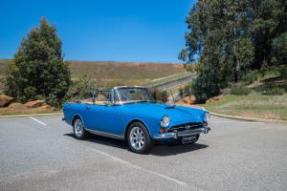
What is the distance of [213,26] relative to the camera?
31.8 metres

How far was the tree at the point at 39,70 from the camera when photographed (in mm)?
32781

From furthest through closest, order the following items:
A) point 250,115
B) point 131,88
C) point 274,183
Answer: point 250,115 → point 131,88 → point 274,183

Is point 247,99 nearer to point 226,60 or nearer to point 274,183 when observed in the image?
point 226,60

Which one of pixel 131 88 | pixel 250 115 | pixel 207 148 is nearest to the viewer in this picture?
pixel 207 148

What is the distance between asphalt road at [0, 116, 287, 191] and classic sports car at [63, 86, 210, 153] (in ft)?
1.30

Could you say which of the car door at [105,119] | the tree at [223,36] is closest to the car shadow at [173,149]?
the car door at [105,119]

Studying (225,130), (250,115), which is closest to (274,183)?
(225,130)

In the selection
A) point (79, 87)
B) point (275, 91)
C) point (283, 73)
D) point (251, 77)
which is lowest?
point (275, 91)

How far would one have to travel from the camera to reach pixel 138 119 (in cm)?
832

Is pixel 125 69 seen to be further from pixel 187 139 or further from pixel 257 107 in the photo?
pixel 187 139

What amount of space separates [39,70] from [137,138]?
26712 millimetres

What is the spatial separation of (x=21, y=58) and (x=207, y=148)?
28615 mm

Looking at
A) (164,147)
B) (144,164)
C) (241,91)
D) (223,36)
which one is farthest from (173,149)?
(223,36)

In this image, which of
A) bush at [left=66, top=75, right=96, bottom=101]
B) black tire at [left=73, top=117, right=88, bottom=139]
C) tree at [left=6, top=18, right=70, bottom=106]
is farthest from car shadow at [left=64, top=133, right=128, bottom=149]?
tree at [left=6, top=18, right=70, bottom=106]
